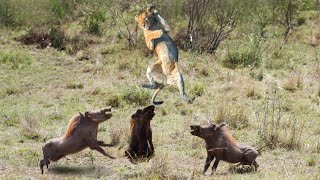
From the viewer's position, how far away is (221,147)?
6.30 m

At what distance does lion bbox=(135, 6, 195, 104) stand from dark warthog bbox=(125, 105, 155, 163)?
43cm

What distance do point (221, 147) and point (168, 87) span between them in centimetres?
502

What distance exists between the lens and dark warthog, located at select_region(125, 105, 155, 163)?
651 cm

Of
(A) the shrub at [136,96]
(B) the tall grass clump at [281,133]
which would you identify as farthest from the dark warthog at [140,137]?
(A) the shrub at [136,96]

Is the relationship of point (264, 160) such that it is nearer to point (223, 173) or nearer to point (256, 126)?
point (223, 173)

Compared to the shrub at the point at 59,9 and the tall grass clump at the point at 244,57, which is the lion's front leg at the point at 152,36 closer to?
the tall grass clump at the point at 244,57

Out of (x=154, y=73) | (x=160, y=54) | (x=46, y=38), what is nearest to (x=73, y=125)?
(x=154, y=73)

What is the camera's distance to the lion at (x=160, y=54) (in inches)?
237

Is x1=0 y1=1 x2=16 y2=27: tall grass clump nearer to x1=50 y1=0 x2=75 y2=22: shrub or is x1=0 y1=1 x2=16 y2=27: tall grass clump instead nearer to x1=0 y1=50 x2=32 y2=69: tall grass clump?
x1=50 y1=0 x2=75 y2=22: shrub

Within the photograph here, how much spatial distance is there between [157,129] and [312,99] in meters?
3.34

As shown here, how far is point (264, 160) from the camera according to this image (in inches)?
283

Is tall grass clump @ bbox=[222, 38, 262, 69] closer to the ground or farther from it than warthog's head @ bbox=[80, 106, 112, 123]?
closer to the ground

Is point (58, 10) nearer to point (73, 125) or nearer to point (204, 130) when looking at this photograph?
point (73, 125)

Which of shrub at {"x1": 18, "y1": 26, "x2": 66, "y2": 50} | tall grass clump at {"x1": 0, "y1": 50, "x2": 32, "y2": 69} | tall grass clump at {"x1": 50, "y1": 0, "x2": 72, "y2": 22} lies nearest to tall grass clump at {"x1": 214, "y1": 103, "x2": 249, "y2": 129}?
tall grass clump at {"x1": 0, "y1": 50, "x2": 32, "y2": 69}
